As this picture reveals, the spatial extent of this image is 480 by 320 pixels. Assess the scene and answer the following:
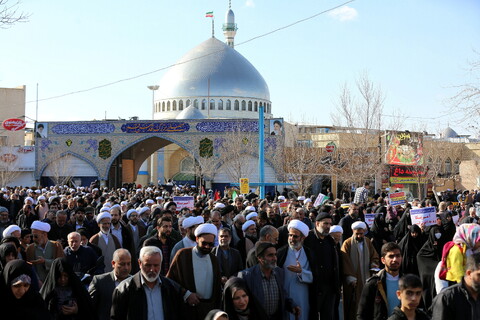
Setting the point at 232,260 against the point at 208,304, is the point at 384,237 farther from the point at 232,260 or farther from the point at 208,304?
the point at 208,304

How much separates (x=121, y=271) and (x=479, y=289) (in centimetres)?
240

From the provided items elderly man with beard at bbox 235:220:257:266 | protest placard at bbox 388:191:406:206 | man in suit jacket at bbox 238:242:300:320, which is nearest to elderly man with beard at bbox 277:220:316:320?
man in suit jacket at bbox 238:242:300:320

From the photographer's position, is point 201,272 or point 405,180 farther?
point 405,180

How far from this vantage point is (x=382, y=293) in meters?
4.74

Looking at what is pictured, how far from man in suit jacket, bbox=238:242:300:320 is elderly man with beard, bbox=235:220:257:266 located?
7.66ft

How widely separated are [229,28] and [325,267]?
51.4 meters

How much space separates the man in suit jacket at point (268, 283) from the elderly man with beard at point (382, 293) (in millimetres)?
607

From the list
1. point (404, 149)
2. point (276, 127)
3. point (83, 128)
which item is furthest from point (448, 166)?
point (83, 128)

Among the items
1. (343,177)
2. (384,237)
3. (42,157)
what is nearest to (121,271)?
(384,237)

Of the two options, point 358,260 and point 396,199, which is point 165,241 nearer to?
point 358,260

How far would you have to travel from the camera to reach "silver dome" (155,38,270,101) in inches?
1859

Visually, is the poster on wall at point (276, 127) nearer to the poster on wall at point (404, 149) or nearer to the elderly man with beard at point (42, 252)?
the poster on wall at point (404, 149)

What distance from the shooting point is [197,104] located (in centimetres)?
4725

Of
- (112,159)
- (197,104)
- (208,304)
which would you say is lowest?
(208,304)
